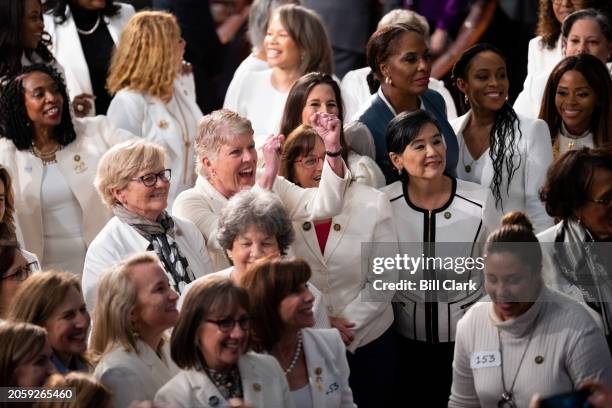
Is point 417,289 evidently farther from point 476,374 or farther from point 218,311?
point 218,311

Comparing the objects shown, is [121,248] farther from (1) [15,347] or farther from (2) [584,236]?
(2) [584,236]

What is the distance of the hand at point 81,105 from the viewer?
23.9 ft

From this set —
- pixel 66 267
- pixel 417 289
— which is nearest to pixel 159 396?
pixel 417 289

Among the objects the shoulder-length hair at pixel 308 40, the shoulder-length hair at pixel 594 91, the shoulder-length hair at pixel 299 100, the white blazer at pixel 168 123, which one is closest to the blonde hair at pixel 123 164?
the shoulder-length hair at pixel 299 100

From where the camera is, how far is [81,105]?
729 centimetres

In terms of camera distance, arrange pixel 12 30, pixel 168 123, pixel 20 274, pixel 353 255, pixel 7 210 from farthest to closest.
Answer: pixel 168 123 → pixel 12 30 → pixel 7 210 → pixel 353 255 → pixel 20 274

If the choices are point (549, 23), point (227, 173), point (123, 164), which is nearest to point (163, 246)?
point (123, 164)

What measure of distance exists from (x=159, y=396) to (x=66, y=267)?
201 cm

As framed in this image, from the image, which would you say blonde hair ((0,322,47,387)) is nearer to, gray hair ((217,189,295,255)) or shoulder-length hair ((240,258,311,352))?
shoulder-length hair ((240,258,311,352))

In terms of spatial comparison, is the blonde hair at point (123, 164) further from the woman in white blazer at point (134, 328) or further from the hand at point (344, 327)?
the hand at point (344, 327)

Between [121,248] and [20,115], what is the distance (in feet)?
3.86

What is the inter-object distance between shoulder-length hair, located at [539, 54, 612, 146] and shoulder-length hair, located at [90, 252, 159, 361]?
242 centimetres

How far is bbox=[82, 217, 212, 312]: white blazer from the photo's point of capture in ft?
18.4

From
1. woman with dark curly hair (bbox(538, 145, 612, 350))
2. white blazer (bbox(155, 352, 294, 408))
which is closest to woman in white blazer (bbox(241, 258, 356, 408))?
white blazer (bbox(155, 352, 294, 408))
